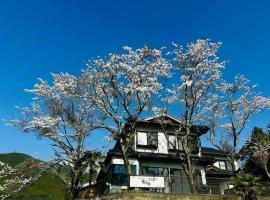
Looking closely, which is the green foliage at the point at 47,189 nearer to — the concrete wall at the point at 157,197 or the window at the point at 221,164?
the window at the point at 221,164

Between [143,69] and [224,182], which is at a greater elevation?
[143,69]

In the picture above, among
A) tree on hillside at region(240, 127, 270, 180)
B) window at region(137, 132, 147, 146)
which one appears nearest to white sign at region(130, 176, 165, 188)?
window at region(137, 132, 147, 146)

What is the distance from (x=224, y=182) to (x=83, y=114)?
748 inches

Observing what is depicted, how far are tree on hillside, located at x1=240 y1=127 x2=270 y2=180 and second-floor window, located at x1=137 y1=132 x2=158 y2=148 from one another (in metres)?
12.1

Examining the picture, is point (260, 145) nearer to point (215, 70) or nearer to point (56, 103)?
point (215, 70)

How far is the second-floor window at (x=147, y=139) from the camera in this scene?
33.2m

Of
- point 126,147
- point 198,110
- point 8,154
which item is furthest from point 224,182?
point 8,154

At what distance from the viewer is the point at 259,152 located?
3688 centimetres

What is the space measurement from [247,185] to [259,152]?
16641 mm

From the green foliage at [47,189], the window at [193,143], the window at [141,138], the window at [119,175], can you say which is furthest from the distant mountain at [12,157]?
the window at [193,143]

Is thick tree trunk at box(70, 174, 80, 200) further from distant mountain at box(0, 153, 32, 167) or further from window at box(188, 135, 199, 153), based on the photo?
distant mountain at box(0, 153, 32, 167)

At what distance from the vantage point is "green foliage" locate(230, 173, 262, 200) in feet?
71.2

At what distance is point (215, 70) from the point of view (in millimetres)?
29750

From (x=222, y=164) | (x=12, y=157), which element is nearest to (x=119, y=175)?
(x=222, y=164)
